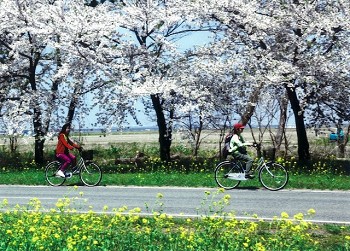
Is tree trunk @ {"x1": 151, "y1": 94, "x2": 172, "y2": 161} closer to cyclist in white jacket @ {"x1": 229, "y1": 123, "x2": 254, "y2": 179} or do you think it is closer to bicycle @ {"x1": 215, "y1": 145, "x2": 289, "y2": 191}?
bicycle @ {"x1": 215, "y1": 145, "x2": 289, "y2": 191}

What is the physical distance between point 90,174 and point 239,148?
4815 mm

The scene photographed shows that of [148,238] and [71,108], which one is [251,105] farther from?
[148,238]

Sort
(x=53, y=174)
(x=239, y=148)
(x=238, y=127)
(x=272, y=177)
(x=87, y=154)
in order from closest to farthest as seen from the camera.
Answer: (x=238, y=127)
(x=272, y=177)
(x=239, y=148)
(x=53, y=174)
(x=87, y=154)

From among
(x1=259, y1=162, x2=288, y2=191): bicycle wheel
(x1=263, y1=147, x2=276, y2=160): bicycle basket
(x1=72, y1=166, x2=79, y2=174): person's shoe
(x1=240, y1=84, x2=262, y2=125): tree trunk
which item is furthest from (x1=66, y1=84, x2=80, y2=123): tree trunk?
(x1=259, y1=162, x2=288, y2=191): bicycle wheel

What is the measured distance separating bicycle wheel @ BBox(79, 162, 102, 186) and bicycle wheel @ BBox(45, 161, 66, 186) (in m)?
0.90

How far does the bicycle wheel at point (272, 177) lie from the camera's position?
52.4 feet

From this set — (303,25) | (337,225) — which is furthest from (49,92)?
(337,225)

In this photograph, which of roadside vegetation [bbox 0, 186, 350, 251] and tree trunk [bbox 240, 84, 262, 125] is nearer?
roadside vegetation [bbox 0, 186, 350, 251]

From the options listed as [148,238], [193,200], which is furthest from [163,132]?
[148,238]

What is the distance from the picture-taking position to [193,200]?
13.7 meters

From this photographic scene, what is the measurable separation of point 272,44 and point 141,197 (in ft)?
36.9

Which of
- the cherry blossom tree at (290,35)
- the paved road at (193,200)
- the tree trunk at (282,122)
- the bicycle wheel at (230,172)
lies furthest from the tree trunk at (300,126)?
the paved road at (193,200)

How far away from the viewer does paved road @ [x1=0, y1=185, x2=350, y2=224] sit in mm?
11758

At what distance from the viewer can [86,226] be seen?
8039 mm
